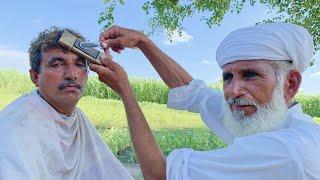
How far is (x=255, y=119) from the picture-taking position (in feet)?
8.78

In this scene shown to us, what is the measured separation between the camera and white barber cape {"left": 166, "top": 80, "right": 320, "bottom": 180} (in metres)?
2.31

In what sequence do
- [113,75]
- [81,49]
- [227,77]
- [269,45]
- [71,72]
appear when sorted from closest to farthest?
[269,45] → [227,77] → [113,75] → [81,49] → [71,72]

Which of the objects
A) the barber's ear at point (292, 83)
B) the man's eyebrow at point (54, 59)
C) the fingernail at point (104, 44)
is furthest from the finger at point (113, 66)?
the man's eyebrow at point (54, 59)

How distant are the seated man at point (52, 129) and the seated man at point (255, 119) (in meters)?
0.87

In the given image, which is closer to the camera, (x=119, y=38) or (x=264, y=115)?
(x=264, y=115)

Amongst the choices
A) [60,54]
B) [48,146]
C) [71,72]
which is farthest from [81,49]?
[48,146]

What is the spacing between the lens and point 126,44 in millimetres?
3518

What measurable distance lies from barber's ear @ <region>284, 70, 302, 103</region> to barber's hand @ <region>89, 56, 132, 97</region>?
806 millimetres

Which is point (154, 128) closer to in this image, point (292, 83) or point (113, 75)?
point (113, 75)

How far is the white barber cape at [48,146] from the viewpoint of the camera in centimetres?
350

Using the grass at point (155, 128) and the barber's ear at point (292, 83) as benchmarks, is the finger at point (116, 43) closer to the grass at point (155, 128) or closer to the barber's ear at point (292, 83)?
the barber's ear at point (292, 83)

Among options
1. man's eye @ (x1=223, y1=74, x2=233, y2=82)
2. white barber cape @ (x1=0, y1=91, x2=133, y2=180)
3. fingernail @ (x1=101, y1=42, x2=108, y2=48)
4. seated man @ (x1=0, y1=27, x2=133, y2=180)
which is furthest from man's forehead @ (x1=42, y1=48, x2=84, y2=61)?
man's eye @ (x1=223, y1=74, x2=233, y2=82)

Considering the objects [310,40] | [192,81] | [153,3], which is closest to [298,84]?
[310,40]

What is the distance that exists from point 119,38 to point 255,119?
1.16 m
